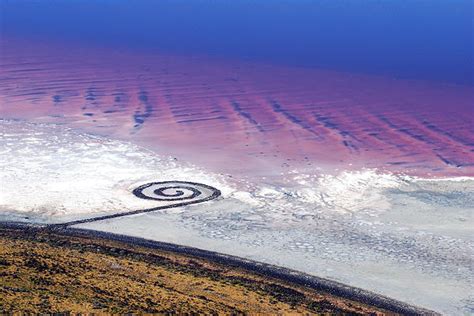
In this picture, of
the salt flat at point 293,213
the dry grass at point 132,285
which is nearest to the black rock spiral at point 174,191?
the salt flat at point 293,213

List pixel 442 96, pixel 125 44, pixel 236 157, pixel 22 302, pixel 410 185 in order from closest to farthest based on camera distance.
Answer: pixel 22 302
pixel 410 185
pixel 236 157
pixel 442 96
pixel 125 44

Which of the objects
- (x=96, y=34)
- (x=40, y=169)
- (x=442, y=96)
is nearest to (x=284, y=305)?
(x=40, y=169)

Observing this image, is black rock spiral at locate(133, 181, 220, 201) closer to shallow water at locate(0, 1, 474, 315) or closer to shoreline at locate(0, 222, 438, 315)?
shallow water at locate(0, 1, 474, 315)

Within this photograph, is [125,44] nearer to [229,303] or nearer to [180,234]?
[180,234]

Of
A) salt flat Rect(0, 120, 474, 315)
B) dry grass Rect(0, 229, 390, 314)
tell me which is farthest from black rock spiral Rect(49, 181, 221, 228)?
dry grass Rect(0, 229, 390, 314)

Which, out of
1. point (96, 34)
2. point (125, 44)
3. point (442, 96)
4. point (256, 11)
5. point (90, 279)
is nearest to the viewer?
point (90, 279)

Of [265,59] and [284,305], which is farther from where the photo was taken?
[265,59]

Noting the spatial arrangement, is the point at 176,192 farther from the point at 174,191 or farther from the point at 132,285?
the point at 132,285
